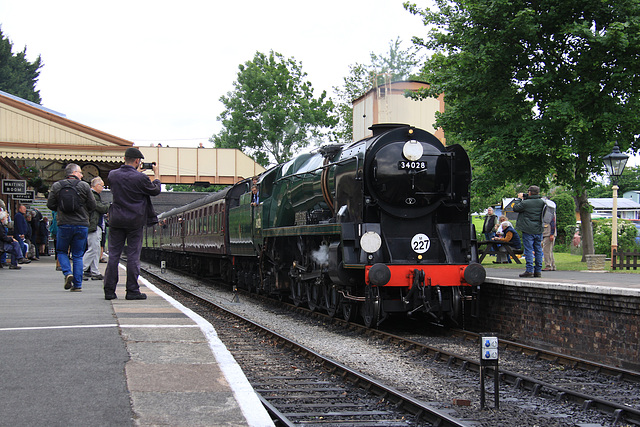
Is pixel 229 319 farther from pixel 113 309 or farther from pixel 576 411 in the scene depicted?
pixel 576 411

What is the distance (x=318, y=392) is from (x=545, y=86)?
1307 cm

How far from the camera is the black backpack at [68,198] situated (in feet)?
30.9

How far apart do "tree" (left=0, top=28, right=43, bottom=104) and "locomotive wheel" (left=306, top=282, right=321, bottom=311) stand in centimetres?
6093

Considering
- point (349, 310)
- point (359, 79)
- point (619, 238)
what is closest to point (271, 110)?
point (359, 79)

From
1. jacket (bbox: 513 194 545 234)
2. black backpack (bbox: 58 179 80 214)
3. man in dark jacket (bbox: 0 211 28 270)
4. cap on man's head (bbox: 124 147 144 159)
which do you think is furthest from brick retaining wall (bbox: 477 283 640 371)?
man in dark jacket (bbox: 0 211 28 270)

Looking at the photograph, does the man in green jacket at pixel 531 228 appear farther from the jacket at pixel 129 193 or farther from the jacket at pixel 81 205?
the jacket at pixel 81 205

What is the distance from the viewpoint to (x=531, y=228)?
11.4m

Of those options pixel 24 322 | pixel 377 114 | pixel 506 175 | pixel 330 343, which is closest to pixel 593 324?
pixel 330 343

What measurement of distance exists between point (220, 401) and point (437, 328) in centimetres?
714

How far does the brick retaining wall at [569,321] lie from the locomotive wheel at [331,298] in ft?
7.54

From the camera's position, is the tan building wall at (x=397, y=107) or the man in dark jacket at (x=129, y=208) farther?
the tan building wall at (x=397, y=107)

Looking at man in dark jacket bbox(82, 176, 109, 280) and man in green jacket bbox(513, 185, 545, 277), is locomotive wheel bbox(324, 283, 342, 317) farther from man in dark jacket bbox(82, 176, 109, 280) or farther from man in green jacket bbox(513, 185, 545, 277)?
man in dark jacket bbox(82, 176, 109, 280)

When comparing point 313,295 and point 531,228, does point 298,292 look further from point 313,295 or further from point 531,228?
point 531,228

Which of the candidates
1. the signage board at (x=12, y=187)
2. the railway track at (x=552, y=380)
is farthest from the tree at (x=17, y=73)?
the railway track at (x=552, y=380)
